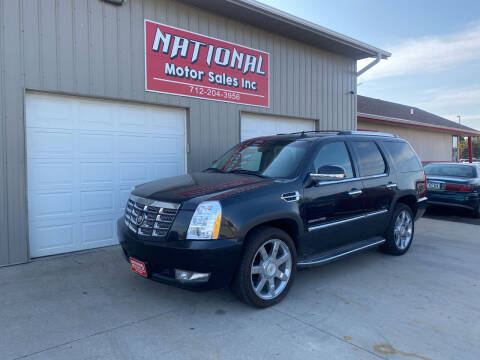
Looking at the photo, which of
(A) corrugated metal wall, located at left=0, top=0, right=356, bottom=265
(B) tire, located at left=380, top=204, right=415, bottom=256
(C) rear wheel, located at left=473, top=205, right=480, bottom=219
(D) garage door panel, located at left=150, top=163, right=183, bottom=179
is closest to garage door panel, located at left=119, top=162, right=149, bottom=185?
(D) garage door panel, located at left=150, top=163, right=183, bottom=179

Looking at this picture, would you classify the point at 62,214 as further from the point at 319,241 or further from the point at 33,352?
the point at 319,241

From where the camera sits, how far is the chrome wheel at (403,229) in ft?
18.5

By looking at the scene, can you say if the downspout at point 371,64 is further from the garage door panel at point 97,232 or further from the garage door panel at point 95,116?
the garage door panel at point 97,232

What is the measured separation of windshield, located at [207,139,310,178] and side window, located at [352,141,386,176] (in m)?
0.96

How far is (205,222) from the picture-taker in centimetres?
335

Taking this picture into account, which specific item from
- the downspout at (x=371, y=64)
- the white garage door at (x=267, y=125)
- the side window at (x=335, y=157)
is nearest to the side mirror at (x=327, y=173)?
the side window at (x=335, y=157)

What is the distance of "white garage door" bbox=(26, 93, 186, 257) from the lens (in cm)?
551

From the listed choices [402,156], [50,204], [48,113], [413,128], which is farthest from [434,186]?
[413,128]

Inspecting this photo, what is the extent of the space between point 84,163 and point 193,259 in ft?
11.5

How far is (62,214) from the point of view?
18.8 feet

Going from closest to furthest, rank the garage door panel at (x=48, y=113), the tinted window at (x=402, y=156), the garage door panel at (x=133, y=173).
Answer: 1. the garage door panel at (x=48, y=113)
2. the tinted window at (x=402, y=156)
3. the garage door panel at (x=133, y=173)

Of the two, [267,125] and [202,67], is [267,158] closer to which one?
[202,67]

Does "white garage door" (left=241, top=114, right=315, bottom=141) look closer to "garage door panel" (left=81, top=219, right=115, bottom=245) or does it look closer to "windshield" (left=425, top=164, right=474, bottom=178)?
"garage door panel" (left=81, top=219, right=115, bottom=245)

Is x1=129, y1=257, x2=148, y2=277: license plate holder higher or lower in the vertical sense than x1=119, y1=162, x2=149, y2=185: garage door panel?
lower
